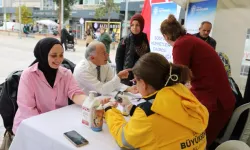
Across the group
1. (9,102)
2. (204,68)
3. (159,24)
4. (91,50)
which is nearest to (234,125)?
(204,68)

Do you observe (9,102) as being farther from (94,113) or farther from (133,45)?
(133,45)

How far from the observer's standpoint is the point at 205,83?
5.31 ft

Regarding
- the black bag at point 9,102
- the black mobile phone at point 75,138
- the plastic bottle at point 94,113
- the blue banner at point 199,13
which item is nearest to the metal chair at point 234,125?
the plastic bottle at point 94,113

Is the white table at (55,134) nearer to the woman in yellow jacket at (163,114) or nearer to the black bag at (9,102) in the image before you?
the woman in yellow jacket at (163,114)

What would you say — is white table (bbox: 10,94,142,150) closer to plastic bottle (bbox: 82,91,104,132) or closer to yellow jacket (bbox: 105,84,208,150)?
plastic bottle (bbox: 82,91,104,132)

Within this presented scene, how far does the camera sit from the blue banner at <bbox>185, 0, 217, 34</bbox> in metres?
3.48

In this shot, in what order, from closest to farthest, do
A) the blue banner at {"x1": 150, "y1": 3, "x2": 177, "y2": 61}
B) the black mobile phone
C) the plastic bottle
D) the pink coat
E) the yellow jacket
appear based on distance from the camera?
the yellow jacket → the black mobile phone → the plastic bottle → the pink coat → the blue banner at {"x1": 150, "y1": 3, "x2": 177, "y2": 61}

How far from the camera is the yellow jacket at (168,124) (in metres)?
0.92

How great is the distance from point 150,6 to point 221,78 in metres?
3.42

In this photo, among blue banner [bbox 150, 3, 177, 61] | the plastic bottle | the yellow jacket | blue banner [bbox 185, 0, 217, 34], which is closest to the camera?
the yellow jacket

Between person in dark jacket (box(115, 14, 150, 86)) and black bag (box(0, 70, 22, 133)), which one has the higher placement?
person in dark jacket (box(115, 14, 150, 86))

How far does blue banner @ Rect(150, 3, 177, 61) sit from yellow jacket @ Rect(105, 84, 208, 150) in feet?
10.6

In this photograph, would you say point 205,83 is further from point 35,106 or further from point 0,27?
point 0,27

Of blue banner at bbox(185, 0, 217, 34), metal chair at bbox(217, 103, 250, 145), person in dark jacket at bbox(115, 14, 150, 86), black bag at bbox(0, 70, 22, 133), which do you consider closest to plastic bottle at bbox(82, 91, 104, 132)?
black bag at bbox(0, 70, 22, 133)
